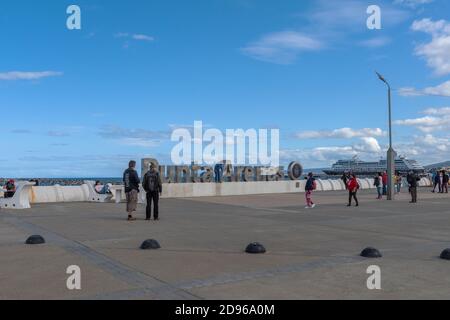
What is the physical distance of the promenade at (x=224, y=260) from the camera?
616 centimetres

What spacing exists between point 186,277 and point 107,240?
4233mm

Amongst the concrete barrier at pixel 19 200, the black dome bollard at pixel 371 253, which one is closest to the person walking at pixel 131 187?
the concrete barrier at pixel 19 200

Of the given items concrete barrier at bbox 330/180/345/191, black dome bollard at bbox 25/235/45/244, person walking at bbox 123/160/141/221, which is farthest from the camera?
concrete barrier at bbox 330/180/345/191

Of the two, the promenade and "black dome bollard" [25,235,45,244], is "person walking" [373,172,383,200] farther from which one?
"black dome bollard" [25,235,45,244]

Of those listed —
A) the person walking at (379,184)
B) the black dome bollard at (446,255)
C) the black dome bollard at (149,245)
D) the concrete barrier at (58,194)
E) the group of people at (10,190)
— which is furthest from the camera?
the person walking at (379,184)

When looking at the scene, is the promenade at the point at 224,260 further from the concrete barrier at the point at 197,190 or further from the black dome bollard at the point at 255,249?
the concrete barrier at the point at 197,190

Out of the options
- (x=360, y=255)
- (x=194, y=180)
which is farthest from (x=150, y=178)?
(x=194, y=180)

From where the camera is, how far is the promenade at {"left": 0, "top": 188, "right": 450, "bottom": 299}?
6156mm

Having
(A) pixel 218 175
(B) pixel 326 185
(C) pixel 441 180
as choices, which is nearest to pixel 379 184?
(C) pixel 441 180

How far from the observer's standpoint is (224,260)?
823cm

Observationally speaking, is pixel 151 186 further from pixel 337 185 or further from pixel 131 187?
pixel 337 185

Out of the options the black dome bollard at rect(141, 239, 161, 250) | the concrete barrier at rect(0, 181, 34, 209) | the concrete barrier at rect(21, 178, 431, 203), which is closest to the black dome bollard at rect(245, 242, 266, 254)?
the black dome bollard at rect(141, 239, 161, 250)

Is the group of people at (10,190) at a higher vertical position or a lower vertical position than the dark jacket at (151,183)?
lower

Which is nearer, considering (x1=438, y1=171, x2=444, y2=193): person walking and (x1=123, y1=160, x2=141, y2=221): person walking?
(x1=123, y1=160, x2=141, y2=221): person walking
